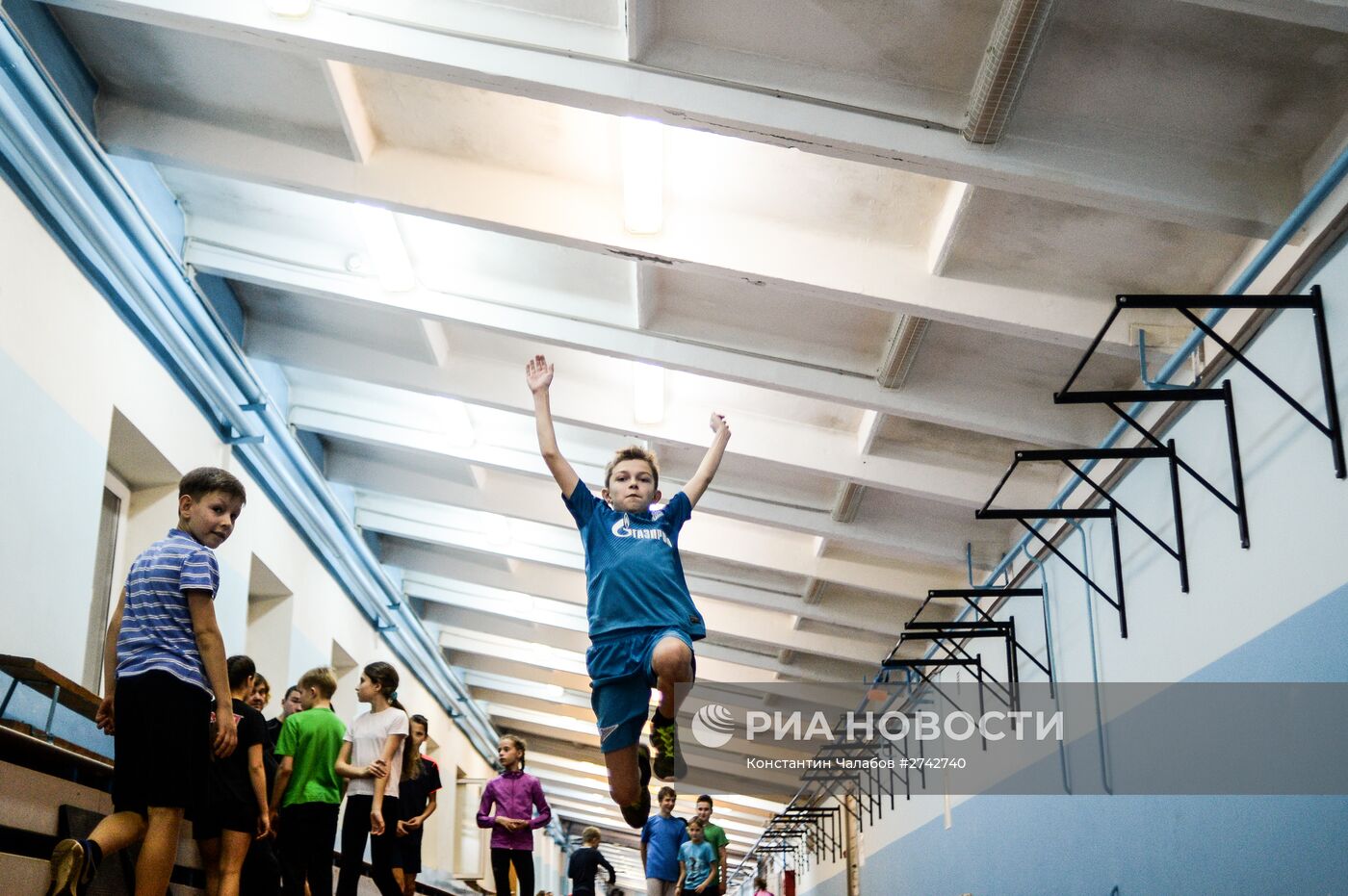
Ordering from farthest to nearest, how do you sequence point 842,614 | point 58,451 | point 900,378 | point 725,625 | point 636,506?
point 725,625
point 842,614
point 900,378
point 58,451
point 636,506

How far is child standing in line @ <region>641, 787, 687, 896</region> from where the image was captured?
1044 centimetres

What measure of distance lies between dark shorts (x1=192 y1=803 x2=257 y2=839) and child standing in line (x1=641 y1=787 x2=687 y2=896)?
5.30 metres

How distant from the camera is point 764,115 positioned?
618 centimetres

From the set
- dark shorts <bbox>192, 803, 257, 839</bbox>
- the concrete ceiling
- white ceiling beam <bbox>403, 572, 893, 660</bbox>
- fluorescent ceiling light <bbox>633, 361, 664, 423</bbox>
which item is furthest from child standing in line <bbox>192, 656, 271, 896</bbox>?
white ceiling beam <bbox>403, 572, 893, 660</bbox>

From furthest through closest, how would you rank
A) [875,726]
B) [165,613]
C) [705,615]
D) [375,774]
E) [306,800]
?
[875,726], [705,615], [375,774], [306,800], [165,613]

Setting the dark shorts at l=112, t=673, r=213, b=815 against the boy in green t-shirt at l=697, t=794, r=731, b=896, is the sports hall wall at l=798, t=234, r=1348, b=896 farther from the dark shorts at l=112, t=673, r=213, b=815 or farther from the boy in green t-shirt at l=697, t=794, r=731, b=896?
the dark shorts at l=112, t=673, r=213, b=815

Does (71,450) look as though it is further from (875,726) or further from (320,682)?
(875,726)

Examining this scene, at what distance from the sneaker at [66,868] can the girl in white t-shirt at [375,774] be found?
9.93 ft

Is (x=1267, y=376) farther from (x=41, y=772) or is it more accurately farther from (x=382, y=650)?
(x=382, y=650)

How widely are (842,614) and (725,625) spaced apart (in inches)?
63.5

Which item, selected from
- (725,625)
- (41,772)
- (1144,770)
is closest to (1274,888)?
(1144,770)

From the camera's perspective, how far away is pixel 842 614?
13570 mm

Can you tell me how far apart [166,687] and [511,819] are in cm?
515

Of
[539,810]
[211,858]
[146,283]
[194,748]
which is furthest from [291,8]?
[539,810]
